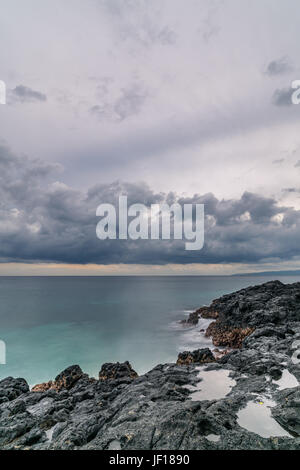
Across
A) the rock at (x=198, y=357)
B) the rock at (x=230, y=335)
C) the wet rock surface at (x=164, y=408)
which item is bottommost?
the rock at (x=230, y=335)

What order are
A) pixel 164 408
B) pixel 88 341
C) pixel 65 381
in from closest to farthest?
pixel 164 408 → pixel 65 381 → pixel 88 341

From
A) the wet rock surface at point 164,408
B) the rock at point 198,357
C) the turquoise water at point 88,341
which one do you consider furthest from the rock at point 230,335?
the rock at point 198,357

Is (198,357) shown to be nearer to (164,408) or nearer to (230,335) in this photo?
(230,335)

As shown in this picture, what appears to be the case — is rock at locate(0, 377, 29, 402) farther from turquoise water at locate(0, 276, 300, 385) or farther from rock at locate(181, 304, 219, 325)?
rock at locate(181, 304, 219, 325)

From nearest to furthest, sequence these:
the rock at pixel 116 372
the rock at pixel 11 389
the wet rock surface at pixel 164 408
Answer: the wet rock surface at pixel 164 408 < the rock at pixel 11 389 < the rock at pixel 116 372

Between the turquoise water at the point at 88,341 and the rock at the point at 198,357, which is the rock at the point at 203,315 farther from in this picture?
the rock at the point at 198,357

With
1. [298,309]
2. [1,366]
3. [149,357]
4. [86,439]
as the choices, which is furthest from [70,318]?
[86,439]

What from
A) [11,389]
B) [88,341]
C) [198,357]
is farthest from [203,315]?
[11,389]

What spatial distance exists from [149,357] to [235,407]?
19.5m

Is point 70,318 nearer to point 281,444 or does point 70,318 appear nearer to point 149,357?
point 149,357

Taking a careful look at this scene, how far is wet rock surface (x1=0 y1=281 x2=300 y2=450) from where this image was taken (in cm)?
661

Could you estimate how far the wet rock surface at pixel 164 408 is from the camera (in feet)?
21.7

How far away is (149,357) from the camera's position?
85.8ft

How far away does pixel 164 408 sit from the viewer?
8.16 m
